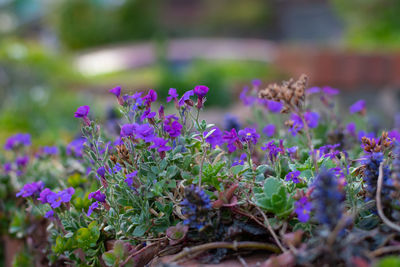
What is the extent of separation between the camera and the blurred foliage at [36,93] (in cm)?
449

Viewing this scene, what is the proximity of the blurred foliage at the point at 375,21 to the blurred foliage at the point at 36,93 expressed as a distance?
4.02 meters

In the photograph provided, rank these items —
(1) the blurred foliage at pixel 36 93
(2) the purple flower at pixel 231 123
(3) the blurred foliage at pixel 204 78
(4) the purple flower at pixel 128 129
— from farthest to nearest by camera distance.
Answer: (3) the blurred foliage at pixel 204 78 < (1) the blurred foliage at pixel 36 93 < (2) the purple flower at pixel 231 123 < (4) the purple flower at pixel 128 129

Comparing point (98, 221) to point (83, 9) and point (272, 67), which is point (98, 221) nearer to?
point (272, 67)

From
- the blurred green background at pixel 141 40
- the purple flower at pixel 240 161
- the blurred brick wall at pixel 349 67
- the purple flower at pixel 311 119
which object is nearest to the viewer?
the purple flower at pixel 240 161

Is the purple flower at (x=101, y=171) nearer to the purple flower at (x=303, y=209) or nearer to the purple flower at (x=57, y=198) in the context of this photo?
the purple flower at (x=57, y=198)

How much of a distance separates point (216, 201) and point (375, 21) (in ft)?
22.1

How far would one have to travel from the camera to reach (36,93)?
531 cm

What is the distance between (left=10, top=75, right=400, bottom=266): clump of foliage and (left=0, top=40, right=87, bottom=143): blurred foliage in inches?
75.1

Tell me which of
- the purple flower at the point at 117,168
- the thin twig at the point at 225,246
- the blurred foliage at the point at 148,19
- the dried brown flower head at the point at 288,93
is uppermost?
the blurred foliage at the point at 148,19

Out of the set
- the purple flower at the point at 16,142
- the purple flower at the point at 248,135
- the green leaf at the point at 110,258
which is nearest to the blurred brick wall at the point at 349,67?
the purple flower at the point at 16,142

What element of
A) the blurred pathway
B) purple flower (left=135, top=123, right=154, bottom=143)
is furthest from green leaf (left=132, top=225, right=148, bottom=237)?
the blurred pathway

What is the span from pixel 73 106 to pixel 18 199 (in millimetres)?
3275

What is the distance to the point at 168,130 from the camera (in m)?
1.41

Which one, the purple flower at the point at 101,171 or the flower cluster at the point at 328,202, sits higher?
the purple flower at the point at 101,171
